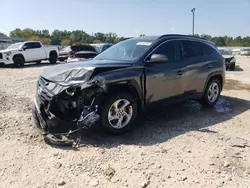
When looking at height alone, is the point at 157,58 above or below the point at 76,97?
above

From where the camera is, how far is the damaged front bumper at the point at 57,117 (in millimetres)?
4258

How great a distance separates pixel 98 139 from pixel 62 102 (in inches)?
34.3

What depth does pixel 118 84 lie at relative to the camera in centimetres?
464

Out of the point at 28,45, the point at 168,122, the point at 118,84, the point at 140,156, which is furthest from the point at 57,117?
the point at 28,45

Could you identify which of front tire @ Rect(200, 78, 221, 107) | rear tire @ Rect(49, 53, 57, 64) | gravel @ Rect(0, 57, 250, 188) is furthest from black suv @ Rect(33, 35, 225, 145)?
rear tire @ Rect(49, 53, 57, 64)

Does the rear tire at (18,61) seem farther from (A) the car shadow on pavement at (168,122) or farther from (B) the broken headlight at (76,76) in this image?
(B) the broken headlight at (76,76)

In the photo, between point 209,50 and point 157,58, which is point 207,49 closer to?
point 209,50

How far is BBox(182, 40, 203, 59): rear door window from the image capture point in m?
6.01

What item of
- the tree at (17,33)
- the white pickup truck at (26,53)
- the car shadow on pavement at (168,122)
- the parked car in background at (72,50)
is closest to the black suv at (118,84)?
the car shadow on pavement at (168,122)

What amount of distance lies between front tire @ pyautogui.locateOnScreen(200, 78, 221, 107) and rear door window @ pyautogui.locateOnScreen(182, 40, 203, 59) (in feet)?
2.88

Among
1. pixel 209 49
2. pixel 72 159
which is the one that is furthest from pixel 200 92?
pixel 72 159

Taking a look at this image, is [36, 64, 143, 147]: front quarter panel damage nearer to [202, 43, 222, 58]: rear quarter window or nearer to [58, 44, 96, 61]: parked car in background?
[202, 43, 222, 58]: rear quarter window

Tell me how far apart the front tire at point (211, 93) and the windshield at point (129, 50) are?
2.19 meters

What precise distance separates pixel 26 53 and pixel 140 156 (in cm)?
1668
